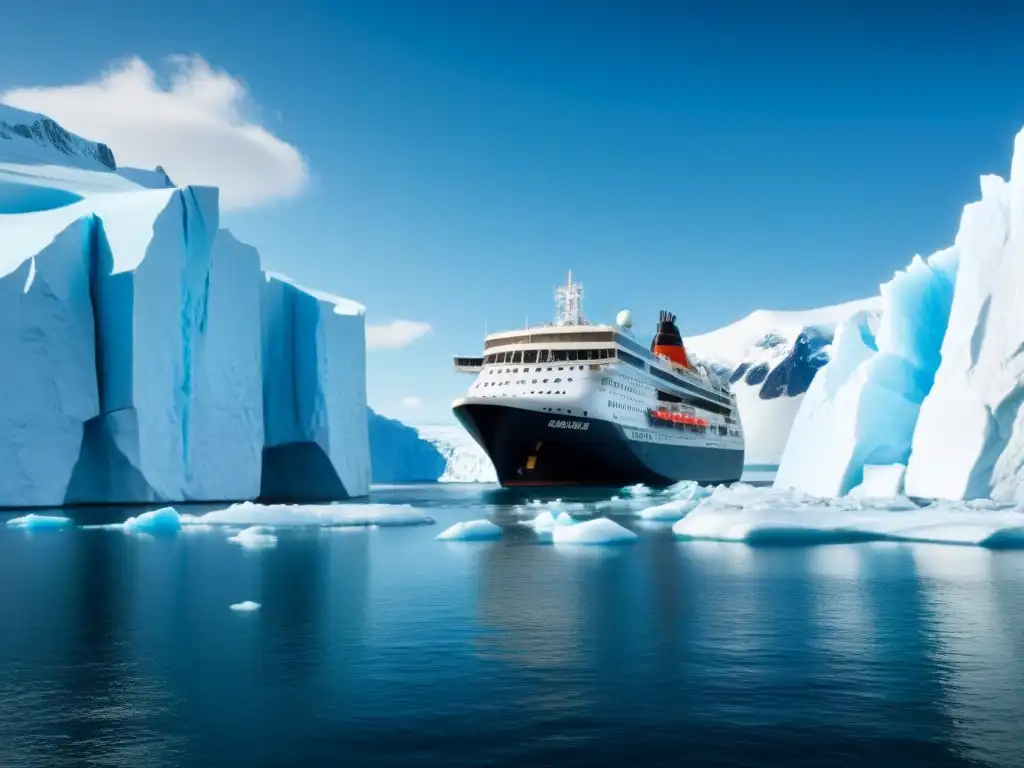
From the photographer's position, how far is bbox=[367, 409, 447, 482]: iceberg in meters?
63.1

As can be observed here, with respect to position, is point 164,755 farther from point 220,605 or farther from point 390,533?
point 390,533

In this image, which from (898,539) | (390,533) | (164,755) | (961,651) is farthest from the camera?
(390,533)

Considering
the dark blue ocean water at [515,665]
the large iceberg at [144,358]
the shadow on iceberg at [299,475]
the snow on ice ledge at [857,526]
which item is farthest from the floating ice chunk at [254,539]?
the shadow on iceberg at [299,475]

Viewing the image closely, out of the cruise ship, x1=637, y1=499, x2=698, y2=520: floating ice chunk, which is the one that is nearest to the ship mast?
the cruise ship

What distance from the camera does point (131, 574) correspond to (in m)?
12.5

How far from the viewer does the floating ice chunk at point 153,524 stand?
18.5 metres

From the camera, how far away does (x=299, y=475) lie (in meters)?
37.4

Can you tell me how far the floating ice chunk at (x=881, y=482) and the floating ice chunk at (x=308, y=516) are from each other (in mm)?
10546

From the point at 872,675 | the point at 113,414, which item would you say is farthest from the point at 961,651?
the point at 113,414

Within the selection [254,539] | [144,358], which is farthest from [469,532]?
[144,358]

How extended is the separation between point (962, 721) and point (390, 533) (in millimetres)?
14279

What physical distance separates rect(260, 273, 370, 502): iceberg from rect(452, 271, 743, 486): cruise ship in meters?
5.52

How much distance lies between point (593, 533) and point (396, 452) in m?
49.2

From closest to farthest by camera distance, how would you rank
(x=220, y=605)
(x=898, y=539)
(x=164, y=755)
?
(x=164, y=755), (x=220, y=605), (x=898, y=539)
